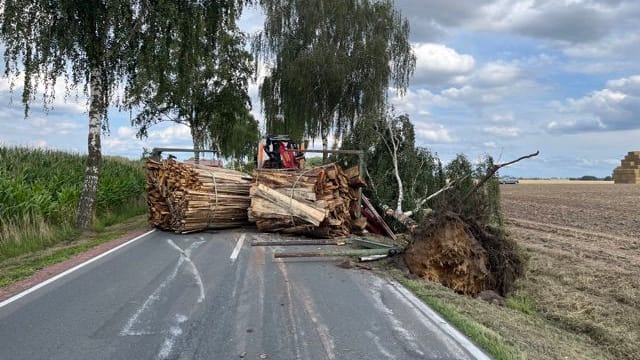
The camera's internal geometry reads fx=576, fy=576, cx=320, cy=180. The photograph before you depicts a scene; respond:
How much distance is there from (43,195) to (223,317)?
405 inches

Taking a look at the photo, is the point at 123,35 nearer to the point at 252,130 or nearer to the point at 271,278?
the point at 271,278

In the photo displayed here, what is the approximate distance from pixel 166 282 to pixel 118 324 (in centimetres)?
226

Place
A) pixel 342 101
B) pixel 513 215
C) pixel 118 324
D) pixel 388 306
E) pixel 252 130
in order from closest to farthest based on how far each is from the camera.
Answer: pixel 118 324 → pixel 388 306 → pixel 513 215 → pixel 342 101 → pixel 252 130

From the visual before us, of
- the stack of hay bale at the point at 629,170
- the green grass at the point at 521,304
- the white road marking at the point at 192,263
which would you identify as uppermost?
the stack of hay bale at the point at 629,170

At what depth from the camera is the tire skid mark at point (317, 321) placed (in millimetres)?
5508

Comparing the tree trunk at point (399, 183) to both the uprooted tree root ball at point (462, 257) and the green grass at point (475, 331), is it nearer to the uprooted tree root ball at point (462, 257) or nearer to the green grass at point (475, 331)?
the uprooted tree root ball at point (462, 257)

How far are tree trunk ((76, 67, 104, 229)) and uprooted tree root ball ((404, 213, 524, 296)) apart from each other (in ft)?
32.2

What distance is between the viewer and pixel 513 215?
2555 cm

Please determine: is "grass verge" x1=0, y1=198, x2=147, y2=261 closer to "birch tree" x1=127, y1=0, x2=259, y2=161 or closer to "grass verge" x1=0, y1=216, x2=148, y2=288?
"grass verge" x1=0, y1=216, x2=148, y2=288

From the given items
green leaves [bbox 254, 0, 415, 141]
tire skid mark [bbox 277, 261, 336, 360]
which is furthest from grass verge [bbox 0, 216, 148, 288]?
green leaves [bbox 254, 0, 415, 141]

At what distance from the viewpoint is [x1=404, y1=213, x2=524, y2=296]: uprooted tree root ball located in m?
9.73

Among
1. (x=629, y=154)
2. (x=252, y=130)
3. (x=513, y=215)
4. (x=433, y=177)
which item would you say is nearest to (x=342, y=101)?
(x=513, y=215)

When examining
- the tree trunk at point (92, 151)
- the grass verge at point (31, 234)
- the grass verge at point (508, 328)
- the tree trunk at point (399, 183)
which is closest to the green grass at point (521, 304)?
the grass verge at point (508, 328)

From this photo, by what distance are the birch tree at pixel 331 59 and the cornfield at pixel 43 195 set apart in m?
9.73
